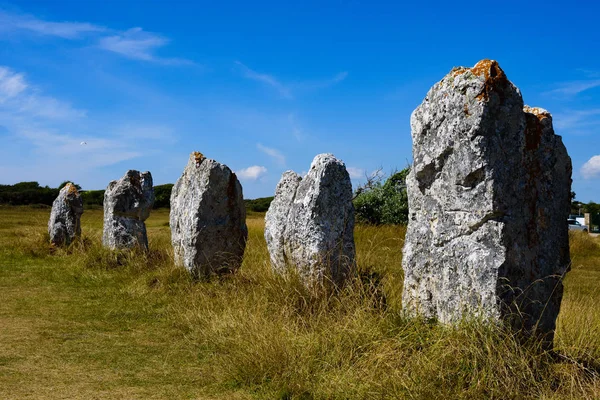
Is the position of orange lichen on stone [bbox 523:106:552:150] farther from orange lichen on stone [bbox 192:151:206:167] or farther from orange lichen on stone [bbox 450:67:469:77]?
orange lichen on stone [bbox 192:151:206:167]

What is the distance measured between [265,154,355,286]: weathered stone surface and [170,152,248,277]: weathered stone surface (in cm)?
206

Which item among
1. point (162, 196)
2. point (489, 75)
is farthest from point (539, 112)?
point (162, 196)

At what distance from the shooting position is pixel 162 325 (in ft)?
25.3

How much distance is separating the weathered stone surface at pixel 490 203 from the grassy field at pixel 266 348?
11.4 inches

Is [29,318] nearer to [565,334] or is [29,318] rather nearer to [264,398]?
[264,398]

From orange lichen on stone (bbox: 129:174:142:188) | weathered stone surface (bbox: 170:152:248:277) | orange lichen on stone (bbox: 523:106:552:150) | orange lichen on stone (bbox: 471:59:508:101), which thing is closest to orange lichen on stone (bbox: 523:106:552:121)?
orange lichen on stone (bbox: 523:106:552:150)

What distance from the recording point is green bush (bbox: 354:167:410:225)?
19234mm

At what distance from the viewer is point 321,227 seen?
299 inches

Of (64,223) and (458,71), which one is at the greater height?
(458,71)

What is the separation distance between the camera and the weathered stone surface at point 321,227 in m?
7.48

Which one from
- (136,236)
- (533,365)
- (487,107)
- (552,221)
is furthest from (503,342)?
(136,236)

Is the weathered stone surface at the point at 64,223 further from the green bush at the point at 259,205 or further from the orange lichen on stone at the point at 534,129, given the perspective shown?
the green bush at the point at 259,205

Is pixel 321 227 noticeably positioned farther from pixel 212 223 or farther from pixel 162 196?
pixel 162 196

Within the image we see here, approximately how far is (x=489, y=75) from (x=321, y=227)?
10.7ft
